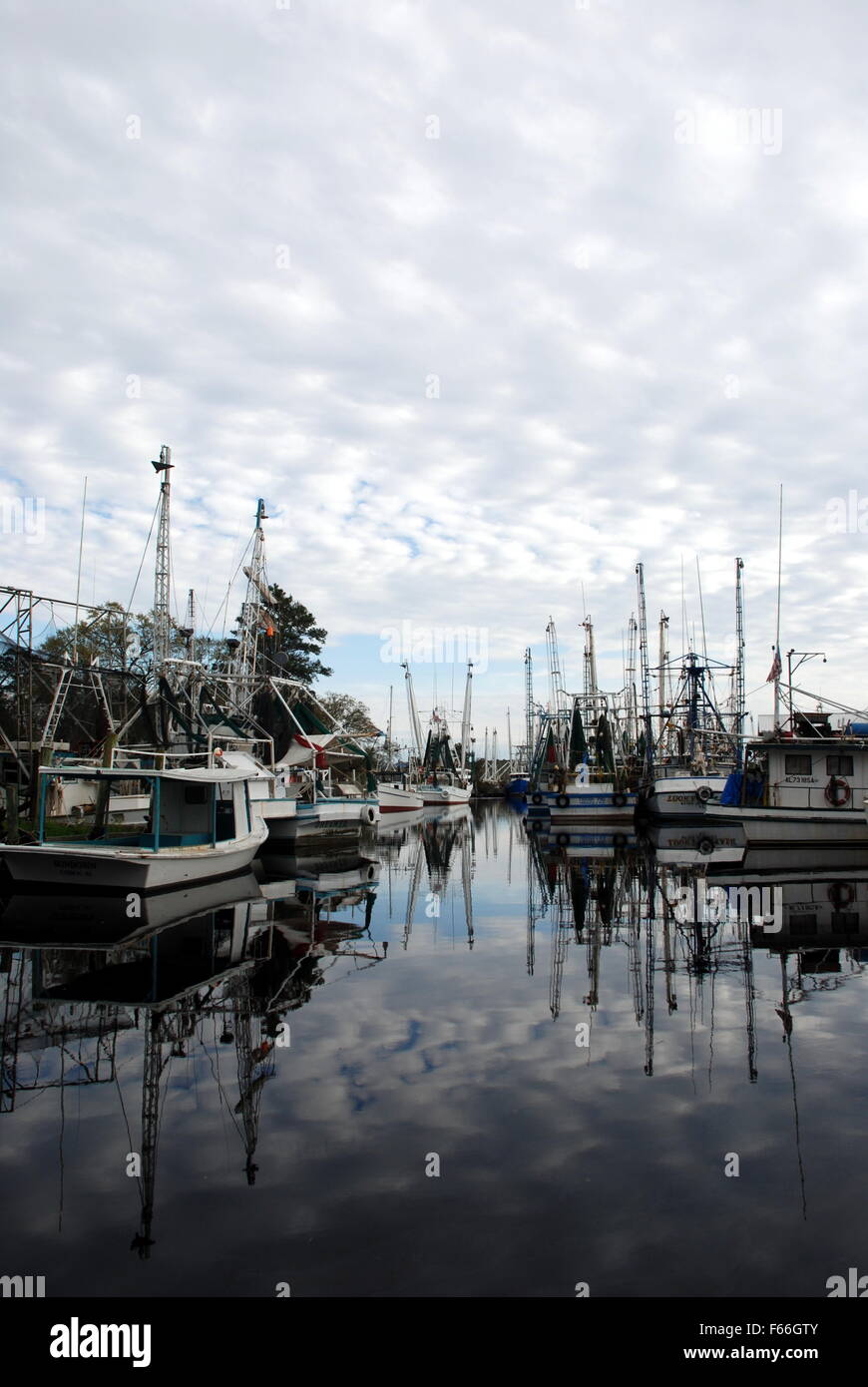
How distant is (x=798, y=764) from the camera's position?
36031 mm

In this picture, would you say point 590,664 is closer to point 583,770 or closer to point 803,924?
point 583,770

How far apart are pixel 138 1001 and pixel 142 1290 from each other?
6953 mm

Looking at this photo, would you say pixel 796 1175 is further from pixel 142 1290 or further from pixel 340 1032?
pixel 340 1032

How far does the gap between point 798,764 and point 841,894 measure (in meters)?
14.1

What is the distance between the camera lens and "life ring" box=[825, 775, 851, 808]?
116ft

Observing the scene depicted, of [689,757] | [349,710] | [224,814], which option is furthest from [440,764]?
[224,814]

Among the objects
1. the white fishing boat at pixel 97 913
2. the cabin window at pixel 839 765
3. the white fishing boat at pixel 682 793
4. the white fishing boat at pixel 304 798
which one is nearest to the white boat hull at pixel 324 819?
the white fishing boat at pixel 304 798

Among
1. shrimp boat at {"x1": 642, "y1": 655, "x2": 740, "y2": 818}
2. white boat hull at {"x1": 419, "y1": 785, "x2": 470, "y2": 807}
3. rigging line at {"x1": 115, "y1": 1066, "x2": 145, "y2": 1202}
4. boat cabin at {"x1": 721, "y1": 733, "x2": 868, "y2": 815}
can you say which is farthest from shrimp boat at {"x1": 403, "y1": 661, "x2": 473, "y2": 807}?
rigging line at {"x1": 115, "y1": 1066, "x2": 145, "y2": 1202}

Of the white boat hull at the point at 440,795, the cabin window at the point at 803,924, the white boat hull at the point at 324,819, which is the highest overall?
the white boat hull at the point at 324,819

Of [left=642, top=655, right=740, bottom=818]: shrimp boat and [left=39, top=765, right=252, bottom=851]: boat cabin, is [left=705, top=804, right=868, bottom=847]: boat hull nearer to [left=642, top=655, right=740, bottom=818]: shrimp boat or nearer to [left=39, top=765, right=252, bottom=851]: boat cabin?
[left=642, top=655, right=740, bottom=818]: shrimp boat

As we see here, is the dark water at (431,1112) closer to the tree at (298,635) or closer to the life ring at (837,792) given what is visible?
the life ring at (837,792)

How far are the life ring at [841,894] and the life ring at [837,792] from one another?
11238 mm

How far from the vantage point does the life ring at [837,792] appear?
116 ft
